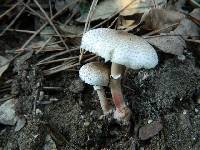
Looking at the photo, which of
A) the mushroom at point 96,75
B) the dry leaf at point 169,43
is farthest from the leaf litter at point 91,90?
the mushroom at point 96,75

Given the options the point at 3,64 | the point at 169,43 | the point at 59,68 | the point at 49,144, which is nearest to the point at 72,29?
the point at 59,68

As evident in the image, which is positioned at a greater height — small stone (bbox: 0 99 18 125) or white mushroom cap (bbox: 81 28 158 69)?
white mushroom cap (bbox: 81 28 158 69)

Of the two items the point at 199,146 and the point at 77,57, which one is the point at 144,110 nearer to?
the point at 199,146

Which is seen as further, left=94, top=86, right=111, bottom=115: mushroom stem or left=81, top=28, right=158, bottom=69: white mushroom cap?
left=94, top=86, right=111, bottom=115: mushroom stem

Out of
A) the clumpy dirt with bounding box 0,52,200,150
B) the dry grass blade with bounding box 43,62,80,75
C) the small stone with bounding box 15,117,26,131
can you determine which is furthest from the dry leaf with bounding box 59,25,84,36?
the small stone with bounding box 15,117,26,131

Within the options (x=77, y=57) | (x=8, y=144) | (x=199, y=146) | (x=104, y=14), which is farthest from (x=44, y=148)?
(x=104, y=14)

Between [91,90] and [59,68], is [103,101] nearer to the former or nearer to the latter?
[91,90]

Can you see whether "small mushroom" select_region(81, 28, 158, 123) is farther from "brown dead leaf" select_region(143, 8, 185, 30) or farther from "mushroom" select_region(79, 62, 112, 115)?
"brown dead leaf" select_region(143, 8, 185, 30)
